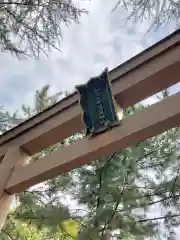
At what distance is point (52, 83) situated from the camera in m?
2.85

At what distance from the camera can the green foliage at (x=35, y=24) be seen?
2.40 metres

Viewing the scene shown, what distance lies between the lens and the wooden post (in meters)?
1.90

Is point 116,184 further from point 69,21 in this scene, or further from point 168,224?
point 69,21

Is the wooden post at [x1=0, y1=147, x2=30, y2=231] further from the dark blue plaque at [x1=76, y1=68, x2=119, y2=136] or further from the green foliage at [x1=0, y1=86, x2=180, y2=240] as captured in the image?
the dark blue plaque at [x1=76, y1=68, x2=119, y2=136]

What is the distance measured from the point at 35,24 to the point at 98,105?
39.0 inches

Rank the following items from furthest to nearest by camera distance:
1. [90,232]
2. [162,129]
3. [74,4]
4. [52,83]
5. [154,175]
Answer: [52,83] → [74,4] → [154,175] → [90,232] → [162,129]

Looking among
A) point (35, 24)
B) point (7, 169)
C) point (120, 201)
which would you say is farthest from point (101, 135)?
point (35, 24)

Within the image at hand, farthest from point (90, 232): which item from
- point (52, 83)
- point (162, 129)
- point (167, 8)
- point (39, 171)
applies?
point (52, 83)

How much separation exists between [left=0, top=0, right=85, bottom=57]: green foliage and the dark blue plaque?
0.71 m

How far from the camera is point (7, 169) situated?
6.59 feet

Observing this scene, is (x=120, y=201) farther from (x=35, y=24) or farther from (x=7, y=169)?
(x=35, y=24)

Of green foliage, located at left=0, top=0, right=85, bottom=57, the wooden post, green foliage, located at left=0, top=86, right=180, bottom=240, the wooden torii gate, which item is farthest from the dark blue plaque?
green foliage, located at left=0, top=0, right=85, bottom=57

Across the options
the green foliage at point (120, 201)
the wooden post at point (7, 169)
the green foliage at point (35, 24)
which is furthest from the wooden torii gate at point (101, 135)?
the green foliage at point (35, 24)

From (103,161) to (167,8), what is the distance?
0.94 m
